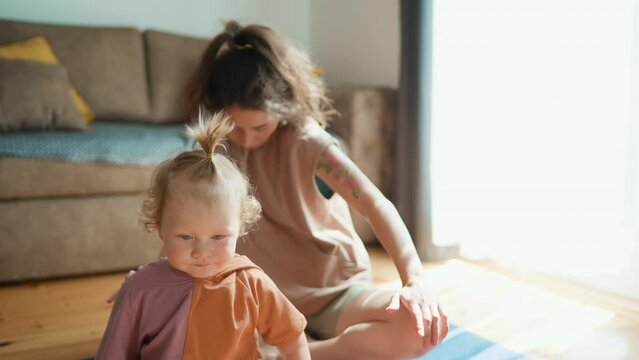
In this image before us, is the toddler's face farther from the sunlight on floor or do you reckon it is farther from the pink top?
the sunlight on floor

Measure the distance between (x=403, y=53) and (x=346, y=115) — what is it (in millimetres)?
322

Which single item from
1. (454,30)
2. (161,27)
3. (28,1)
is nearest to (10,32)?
(28,1)

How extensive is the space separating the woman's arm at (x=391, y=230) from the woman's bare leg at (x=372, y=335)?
0.06m

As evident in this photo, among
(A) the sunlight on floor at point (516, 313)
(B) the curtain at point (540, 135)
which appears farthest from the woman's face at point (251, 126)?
(B) the curtain at point (540, 135)

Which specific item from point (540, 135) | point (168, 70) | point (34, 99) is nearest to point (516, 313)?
point (540, 135)

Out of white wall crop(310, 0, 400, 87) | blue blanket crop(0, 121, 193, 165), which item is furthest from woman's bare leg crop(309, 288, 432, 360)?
white wall crop(310, 0, 400, 87)

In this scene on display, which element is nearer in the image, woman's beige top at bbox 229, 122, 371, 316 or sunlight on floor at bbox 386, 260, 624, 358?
woman's beige top at bbox 229, 122, 371, 316

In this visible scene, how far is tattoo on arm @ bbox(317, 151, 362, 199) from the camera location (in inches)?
53.4

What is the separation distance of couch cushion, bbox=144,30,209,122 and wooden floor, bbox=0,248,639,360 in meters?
0.96

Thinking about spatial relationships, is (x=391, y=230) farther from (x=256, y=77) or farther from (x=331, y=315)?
(x=256, y=77)

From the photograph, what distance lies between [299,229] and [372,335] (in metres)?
0.31

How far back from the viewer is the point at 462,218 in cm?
244

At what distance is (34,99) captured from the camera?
235 cm

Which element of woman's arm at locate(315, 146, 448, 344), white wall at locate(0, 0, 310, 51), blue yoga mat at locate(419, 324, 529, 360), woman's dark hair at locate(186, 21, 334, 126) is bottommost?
blue yoga mat at locate(419, 324, 529, 360)
